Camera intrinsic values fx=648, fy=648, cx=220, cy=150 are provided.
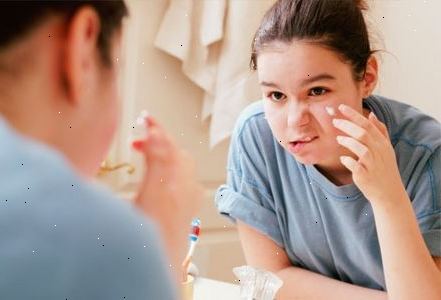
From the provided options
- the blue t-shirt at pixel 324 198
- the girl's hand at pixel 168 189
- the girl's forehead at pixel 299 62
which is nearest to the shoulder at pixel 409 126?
the blue t-shirt at pixel 324 198

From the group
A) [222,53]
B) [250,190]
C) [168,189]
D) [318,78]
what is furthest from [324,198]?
[168,189]

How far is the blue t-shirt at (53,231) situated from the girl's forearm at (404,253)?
49 cm

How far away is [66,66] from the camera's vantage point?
14 centimetres

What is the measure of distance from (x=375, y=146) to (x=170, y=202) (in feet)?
1.52

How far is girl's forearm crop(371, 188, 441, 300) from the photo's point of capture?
1.99 feet

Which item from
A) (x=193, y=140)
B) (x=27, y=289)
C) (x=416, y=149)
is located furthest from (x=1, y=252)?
(x=416, y=149)

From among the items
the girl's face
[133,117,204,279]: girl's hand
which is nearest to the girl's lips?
the girl's face

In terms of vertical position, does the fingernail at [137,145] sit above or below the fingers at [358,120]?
below

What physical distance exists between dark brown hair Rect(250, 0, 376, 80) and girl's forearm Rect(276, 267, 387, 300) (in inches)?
8.8

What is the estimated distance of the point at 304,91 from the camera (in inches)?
22.6

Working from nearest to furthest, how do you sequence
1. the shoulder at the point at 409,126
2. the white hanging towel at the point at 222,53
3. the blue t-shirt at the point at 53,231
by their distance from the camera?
the blue t-shirt at the point at 53,231 → the shoulder at the point at 409,126 → the white hanging towel at the point at 222,53

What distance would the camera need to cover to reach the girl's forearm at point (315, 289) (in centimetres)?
67

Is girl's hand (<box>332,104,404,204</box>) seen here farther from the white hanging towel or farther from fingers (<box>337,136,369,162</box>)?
the white hanging towel

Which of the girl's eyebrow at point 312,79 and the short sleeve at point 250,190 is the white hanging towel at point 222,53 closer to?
the short sleeve at point 250,190
